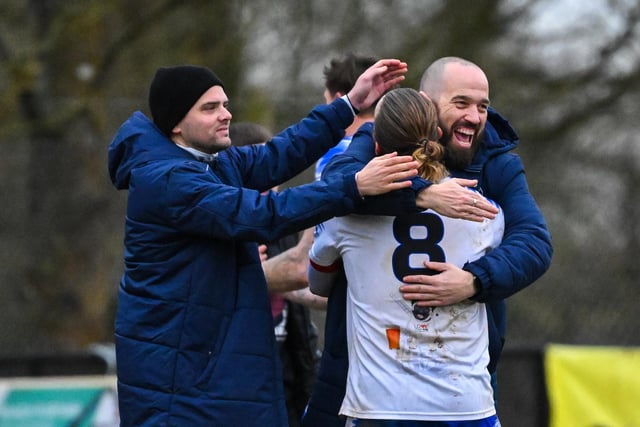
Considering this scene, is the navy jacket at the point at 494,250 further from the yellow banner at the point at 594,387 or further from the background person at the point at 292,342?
the yellow banner at the point at 594,387

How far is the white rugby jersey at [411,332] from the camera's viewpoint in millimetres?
3580

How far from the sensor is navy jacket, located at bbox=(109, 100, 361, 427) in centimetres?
359

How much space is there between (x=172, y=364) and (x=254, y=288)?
387 millimetres

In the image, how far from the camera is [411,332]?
Result: 361 centimetres

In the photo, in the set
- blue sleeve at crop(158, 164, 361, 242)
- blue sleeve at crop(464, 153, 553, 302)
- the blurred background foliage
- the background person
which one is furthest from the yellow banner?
blue sleeve at crop(158, 164, 361, 242)

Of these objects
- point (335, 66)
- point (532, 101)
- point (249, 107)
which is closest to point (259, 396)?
point (335, 66)

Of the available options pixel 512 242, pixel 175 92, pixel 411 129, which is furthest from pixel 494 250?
pixel 175 92

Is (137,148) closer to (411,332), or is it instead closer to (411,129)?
(411,129)

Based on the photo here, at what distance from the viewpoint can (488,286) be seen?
141 inches

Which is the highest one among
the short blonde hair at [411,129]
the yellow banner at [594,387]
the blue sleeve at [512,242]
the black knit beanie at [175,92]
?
the black knit beanie at [175,92]

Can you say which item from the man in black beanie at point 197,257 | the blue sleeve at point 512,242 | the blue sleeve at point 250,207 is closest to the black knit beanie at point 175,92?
the man in black beanie at point 197,257

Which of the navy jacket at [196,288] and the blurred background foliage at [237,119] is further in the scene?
the blurred background foliage at [237,119]

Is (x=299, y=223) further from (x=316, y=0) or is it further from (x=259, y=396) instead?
(x=316, y=0)

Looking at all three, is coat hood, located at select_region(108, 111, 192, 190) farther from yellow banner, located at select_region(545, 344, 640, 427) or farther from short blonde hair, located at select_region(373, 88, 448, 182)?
yellow banner, located at select_region(545, 344, 640, 427)
